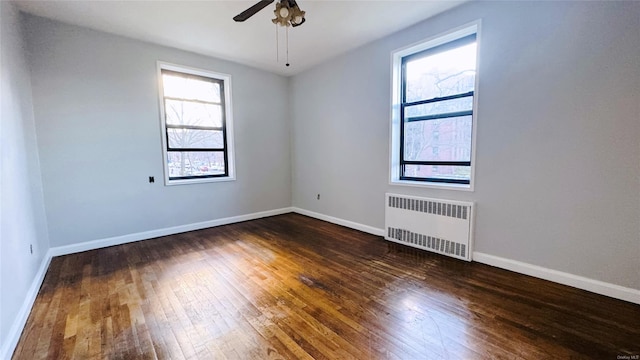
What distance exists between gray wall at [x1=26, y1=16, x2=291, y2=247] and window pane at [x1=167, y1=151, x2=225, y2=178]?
0.72 feet

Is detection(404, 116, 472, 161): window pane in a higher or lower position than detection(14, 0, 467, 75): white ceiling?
lower

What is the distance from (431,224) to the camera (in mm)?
3258

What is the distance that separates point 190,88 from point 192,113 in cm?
41

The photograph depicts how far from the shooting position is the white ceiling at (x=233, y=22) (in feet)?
9.35

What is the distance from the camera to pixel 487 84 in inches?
109

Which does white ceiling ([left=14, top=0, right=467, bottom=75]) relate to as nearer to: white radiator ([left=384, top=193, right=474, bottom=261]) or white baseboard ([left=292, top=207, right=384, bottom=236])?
white radiator ([left=384, top=193, right=474, bottom=261])

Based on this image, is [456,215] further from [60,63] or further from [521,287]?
[60,63]

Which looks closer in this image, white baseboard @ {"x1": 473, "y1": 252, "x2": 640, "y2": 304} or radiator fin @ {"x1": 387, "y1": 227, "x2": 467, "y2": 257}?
white baseboard @ {"x1": 473, "y1": 252, "x2": 640, "y2": 304}

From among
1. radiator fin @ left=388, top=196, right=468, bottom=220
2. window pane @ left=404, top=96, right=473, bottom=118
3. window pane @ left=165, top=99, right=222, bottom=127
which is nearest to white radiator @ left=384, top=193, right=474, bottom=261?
radiator fin @ left=388, top=196, right=468, bottom=220

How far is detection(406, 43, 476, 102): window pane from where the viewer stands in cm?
Answer: 302

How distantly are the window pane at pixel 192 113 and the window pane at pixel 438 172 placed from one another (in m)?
3.40

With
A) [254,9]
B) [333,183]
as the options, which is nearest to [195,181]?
[333,183]

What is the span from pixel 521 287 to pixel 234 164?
4.41m

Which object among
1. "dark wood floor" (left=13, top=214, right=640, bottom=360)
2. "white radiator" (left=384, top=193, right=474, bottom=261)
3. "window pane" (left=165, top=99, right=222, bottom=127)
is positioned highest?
"window pane" (left=165, top=99, right=222, bottom=127)
